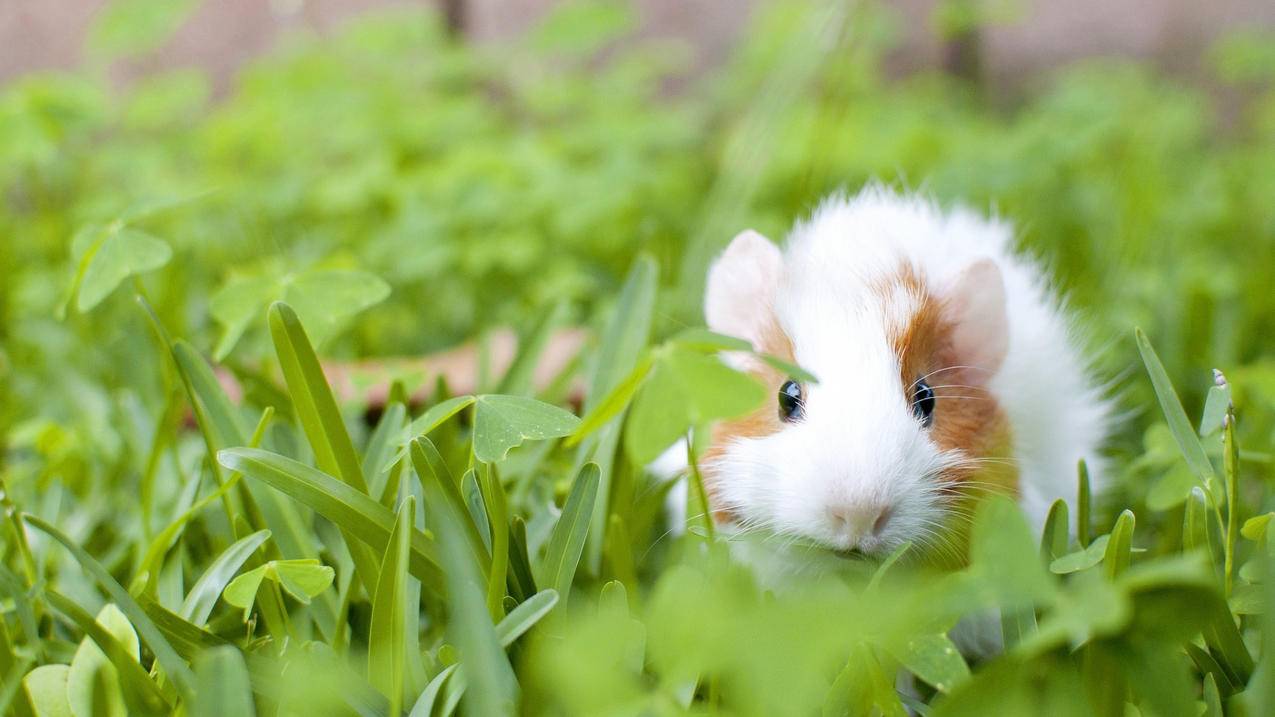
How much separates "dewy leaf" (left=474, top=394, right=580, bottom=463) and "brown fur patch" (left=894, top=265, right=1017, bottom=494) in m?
0.51

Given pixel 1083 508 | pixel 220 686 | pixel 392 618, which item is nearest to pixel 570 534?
pixel 392 618

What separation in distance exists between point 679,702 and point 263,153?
11.3 feet

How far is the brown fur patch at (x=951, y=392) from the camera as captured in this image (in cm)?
143

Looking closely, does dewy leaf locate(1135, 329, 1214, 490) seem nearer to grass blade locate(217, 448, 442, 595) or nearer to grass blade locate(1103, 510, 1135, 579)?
grass blade locate(1103, 510, 1135, 579)

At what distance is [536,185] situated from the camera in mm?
3359

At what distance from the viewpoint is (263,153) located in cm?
396

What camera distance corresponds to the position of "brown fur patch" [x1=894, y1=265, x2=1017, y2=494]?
1.43m

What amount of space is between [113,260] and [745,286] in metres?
0.94

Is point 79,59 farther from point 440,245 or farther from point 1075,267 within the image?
point 1075,267

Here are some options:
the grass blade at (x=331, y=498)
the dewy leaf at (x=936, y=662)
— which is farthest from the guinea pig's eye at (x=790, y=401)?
the grass blade at (x=331, y=498)

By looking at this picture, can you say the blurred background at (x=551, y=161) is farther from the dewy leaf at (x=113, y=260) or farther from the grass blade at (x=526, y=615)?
the grass blade at (x=526, y=615)

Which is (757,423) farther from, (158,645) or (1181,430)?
(158,645)

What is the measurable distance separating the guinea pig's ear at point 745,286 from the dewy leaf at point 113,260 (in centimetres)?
83

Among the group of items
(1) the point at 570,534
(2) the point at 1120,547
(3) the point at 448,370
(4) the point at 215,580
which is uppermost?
(2) the point at 1120,547
